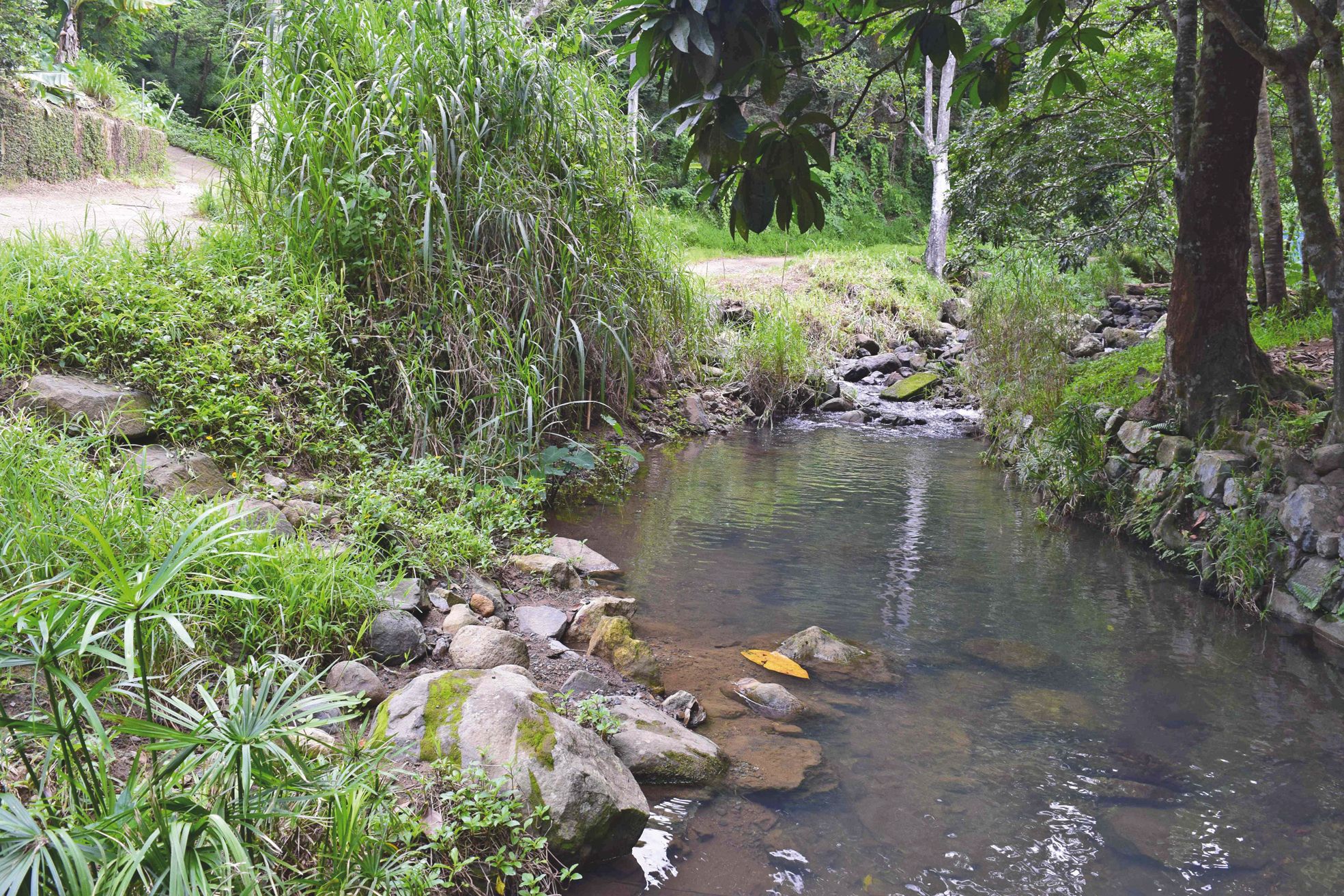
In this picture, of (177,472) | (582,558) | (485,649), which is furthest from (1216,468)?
(177,472)

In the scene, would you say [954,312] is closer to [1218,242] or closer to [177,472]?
[1218,242]

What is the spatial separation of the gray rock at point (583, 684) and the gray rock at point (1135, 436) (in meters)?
4.57

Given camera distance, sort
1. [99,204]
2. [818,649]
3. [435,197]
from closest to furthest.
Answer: [818,649], [435,197], [99,204]

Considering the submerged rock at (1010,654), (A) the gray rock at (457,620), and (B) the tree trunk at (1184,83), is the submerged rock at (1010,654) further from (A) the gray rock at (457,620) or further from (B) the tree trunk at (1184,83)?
(B) the tree trunk at (1184,83)

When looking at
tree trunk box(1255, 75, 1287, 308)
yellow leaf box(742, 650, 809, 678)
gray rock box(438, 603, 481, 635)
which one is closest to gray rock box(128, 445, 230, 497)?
gray rock box(438, 603, 481, 635)

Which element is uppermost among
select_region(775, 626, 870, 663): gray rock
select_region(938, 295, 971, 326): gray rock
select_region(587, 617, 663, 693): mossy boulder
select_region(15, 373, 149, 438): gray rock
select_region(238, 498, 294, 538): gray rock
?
select_region(938, 295, 971, 326): gray rock

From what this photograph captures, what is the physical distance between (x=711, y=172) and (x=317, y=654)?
6.16ft

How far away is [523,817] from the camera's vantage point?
2264 millimetres

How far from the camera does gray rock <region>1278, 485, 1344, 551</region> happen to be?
14.3 ft

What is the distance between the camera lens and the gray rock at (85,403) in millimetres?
3508

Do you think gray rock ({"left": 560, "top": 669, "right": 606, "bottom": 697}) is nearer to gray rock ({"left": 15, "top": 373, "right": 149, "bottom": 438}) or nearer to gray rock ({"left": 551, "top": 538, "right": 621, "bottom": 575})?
gray rock ({"left": 551, "top": 538, "right": 621, "bottom": 575})

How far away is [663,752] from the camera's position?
111 inches

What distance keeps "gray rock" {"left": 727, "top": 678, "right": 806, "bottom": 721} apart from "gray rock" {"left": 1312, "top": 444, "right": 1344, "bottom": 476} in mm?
3315

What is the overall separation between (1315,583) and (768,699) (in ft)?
9.99
